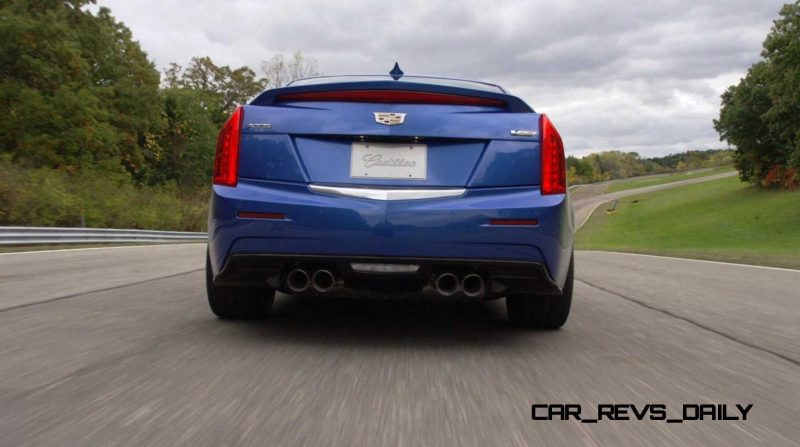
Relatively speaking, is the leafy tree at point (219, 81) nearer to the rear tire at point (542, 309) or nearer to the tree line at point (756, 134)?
the tree line at point (756, 134)

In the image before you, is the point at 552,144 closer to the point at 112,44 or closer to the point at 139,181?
the point at 112,44

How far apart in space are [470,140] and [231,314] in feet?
6.76

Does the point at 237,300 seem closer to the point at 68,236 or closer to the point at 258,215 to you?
the point at 258,215

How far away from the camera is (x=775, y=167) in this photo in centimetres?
6194

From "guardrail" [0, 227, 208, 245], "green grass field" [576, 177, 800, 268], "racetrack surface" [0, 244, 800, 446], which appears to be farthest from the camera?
"green grass field" [576, 177, 800, 268]

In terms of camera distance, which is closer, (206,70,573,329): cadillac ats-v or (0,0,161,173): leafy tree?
(206,70,573,329): cadillac ats-v

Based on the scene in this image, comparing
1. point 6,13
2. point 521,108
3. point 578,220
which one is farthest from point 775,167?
point 521,108

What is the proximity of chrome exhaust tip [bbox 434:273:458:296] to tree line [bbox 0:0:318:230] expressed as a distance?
21611 millimetres

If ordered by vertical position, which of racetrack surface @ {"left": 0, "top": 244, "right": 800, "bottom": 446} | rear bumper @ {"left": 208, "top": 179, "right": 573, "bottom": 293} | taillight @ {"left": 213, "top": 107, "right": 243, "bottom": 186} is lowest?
racetrack surface @ {"left": 0, "top": 244, "right": 800, "bottom": 446}

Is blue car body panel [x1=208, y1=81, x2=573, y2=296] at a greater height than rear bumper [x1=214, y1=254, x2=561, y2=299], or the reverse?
blue car body panel [x1=208, y1=81, x2=573, y2=296]

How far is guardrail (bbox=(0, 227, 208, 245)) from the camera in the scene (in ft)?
55.8

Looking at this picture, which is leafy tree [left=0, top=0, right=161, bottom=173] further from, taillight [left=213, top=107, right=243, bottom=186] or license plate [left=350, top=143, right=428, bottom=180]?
license plate [left=350, top=143, right=428, bottom=180]

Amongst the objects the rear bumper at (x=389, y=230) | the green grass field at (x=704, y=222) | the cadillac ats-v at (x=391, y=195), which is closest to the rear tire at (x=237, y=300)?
the cadillac ats-v at (x=391, y=195)

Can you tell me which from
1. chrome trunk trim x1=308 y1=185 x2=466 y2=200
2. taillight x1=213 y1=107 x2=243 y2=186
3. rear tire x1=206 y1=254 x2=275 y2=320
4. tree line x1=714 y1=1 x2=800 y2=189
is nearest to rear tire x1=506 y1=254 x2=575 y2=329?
chrome trunk trim x1=308 y1=185 x2=466 y2=200
